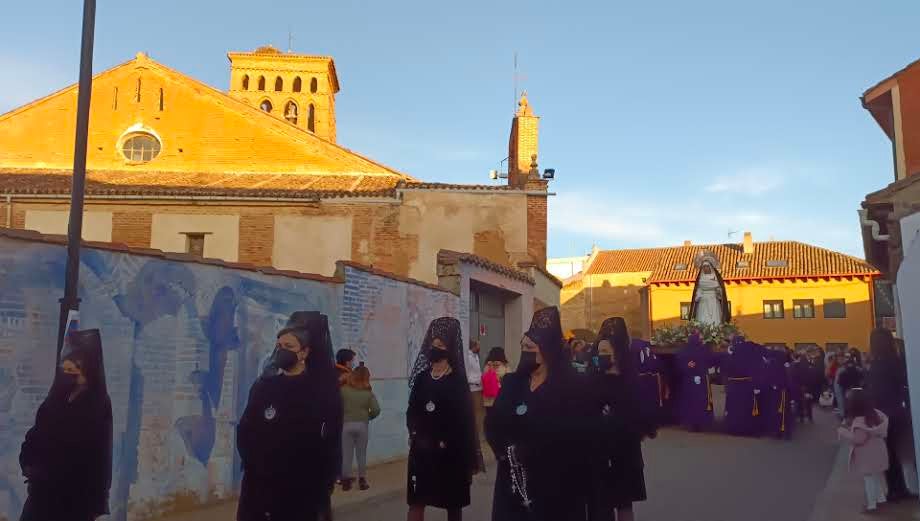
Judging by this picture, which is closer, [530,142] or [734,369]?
[734,369]

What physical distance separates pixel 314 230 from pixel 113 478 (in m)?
16.1

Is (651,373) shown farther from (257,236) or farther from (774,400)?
(257,236)

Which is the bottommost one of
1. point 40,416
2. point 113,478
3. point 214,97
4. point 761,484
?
point 761,484

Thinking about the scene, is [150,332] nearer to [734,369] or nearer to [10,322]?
[10,322]

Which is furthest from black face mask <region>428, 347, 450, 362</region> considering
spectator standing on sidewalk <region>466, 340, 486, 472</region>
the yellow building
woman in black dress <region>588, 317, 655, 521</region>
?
the yellow building

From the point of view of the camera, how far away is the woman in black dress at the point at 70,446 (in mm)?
4801

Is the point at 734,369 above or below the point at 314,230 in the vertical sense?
below

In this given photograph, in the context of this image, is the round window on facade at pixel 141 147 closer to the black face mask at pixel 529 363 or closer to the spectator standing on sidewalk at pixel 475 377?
the spectator standing on sidewalk at pixel 475 377

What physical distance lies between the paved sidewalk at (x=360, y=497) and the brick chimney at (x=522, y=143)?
1525 cm

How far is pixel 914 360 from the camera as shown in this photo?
248 inches

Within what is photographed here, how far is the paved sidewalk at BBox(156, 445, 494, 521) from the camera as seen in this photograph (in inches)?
296

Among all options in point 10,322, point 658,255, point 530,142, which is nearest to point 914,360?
point 10,322

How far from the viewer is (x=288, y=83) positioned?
177 feet

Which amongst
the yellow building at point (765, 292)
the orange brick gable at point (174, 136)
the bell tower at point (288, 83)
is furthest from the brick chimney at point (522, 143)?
the bell tower at point (288, 83)
